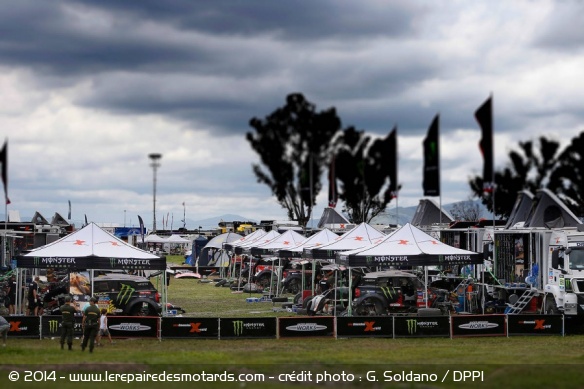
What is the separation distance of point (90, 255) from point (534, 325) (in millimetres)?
13919

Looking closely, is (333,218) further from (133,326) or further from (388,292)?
(133,326)

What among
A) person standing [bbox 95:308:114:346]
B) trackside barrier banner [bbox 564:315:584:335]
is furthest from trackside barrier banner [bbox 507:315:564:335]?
person standing [bbox 95:308:114:346]

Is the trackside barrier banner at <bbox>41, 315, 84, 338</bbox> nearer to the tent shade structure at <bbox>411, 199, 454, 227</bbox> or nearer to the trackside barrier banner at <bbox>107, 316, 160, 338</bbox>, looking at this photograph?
the trackside barrier banner at <bbox>107, 316, 160, 338</bbox>

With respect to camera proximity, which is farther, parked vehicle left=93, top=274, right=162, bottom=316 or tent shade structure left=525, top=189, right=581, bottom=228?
tent shade structure left=525, top=189, right=581, bottom=228

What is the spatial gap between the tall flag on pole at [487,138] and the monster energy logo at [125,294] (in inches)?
480

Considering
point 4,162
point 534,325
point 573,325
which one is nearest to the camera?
point 534,325

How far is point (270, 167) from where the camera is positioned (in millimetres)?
61312

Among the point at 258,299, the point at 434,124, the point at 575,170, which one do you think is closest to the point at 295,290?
the point at 258,299

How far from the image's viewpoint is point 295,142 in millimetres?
59219

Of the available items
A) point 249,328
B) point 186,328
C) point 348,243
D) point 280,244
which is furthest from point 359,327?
point 280,244

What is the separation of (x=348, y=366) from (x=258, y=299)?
24.8 m

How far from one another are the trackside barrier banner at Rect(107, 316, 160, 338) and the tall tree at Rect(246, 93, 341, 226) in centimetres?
2972

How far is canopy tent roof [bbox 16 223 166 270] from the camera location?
96.1 feet

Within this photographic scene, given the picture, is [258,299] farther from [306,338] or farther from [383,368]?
[383,368]
